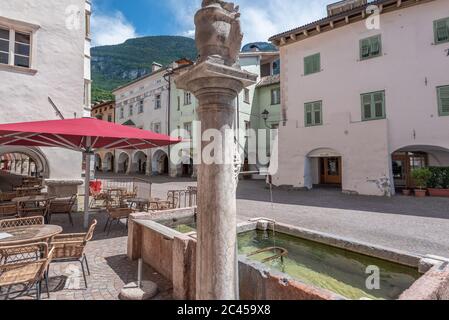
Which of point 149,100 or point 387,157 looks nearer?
point 387,157

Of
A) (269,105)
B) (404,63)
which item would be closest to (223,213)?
(404,63)

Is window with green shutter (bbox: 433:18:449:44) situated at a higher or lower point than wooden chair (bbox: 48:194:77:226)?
higher

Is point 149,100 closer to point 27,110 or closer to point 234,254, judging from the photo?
point 27,110

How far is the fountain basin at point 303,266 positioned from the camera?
2.35 m

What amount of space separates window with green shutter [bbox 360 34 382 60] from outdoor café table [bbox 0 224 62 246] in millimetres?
14865

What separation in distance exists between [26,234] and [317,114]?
14.1 metres

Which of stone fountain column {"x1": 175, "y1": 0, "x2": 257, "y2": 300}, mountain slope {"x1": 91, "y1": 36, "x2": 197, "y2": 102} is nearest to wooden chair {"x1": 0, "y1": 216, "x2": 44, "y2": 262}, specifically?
stone fountain column {"x1": 175, "y1": 0, "x2": 257, "y2": 300}

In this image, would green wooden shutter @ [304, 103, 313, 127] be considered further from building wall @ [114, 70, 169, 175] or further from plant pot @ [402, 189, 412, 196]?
building wall @ [114, 70, 169, 175]

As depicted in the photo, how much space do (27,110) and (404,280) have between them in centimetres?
1134

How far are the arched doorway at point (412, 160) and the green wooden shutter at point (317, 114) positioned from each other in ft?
13.8

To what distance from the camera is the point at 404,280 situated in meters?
3.52

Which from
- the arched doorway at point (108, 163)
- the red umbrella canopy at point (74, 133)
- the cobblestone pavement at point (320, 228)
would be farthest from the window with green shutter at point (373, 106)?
the arched doorway at point (108, 163)

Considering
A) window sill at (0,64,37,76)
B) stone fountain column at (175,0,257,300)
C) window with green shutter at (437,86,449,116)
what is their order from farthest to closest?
window with green shutter at (437,86,449,116), window sill at (0,64,37,76), stone fountain column at (175,0,257,300)

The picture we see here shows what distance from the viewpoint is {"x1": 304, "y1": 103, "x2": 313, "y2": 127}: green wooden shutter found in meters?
14.6
